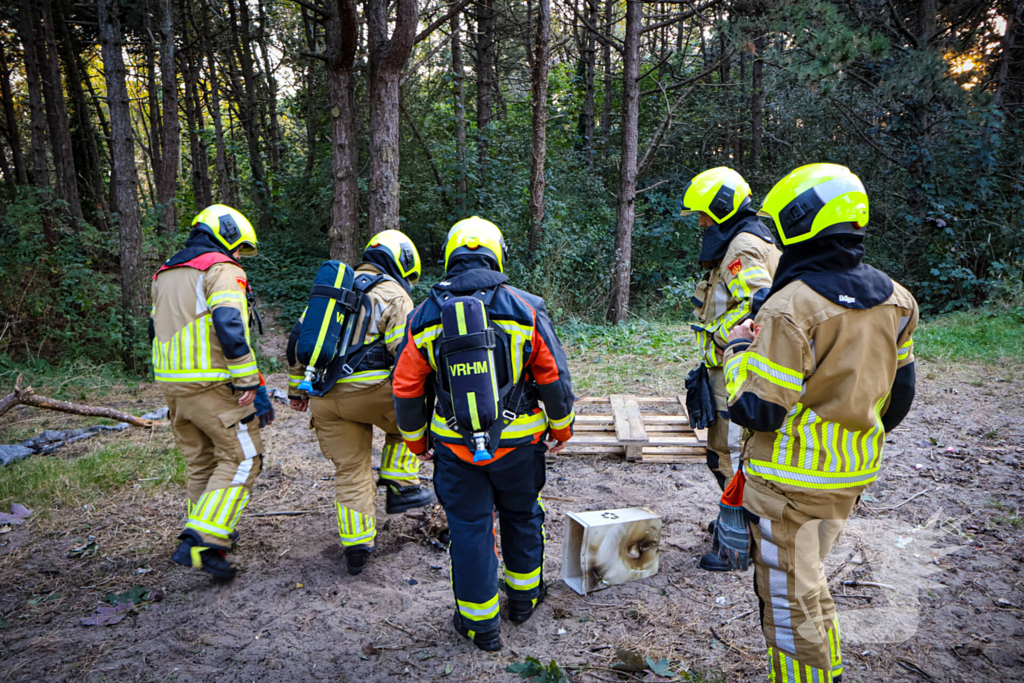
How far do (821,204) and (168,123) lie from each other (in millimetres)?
12194

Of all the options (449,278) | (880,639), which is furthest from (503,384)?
(880,639)

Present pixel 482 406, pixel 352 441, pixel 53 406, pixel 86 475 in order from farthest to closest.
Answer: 1. pixel 53 406
2. pixel 86 475
3. pixel 352 441
4. pixel 482 406

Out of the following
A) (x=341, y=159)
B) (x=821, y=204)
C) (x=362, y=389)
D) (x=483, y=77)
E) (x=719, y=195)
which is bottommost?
(x=362, y=389)

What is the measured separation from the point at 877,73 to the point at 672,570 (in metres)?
12.2

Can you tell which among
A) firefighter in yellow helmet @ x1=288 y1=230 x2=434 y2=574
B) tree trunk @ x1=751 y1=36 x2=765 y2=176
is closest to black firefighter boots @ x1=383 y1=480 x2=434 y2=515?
firefighter in yellow helmet @ x1=288 y1=230 x2=434 y2=574

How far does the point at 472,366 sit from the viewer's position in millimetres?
2770

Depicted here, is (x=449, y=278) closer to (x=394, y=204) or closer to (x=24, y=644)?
(x=24, y=644)

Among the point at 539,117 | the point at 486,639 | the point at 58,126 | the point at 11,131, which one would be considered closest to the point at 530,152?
the point at 539,117

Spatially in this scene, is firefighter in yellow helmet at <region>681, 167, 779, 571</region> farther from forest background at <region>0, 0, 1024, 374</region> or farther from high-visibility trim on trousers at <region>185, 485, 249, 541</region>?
forest background at <region>0, 0, 1024, 374</region>

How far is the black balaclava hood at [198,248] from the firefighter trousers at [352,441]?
1142mm

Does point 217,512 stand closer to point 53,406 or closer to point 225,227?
point 225,227

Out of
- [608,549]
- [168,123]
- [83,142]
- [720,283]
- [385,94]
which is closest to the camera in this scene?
[608,549]

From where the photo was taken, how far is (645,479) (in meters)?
5.20

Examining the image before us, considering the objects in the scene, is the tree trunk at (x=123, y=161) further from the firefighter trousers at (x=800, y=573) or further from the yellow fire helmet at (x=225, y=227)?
the firefighter trousers at (x=800, y=573)
